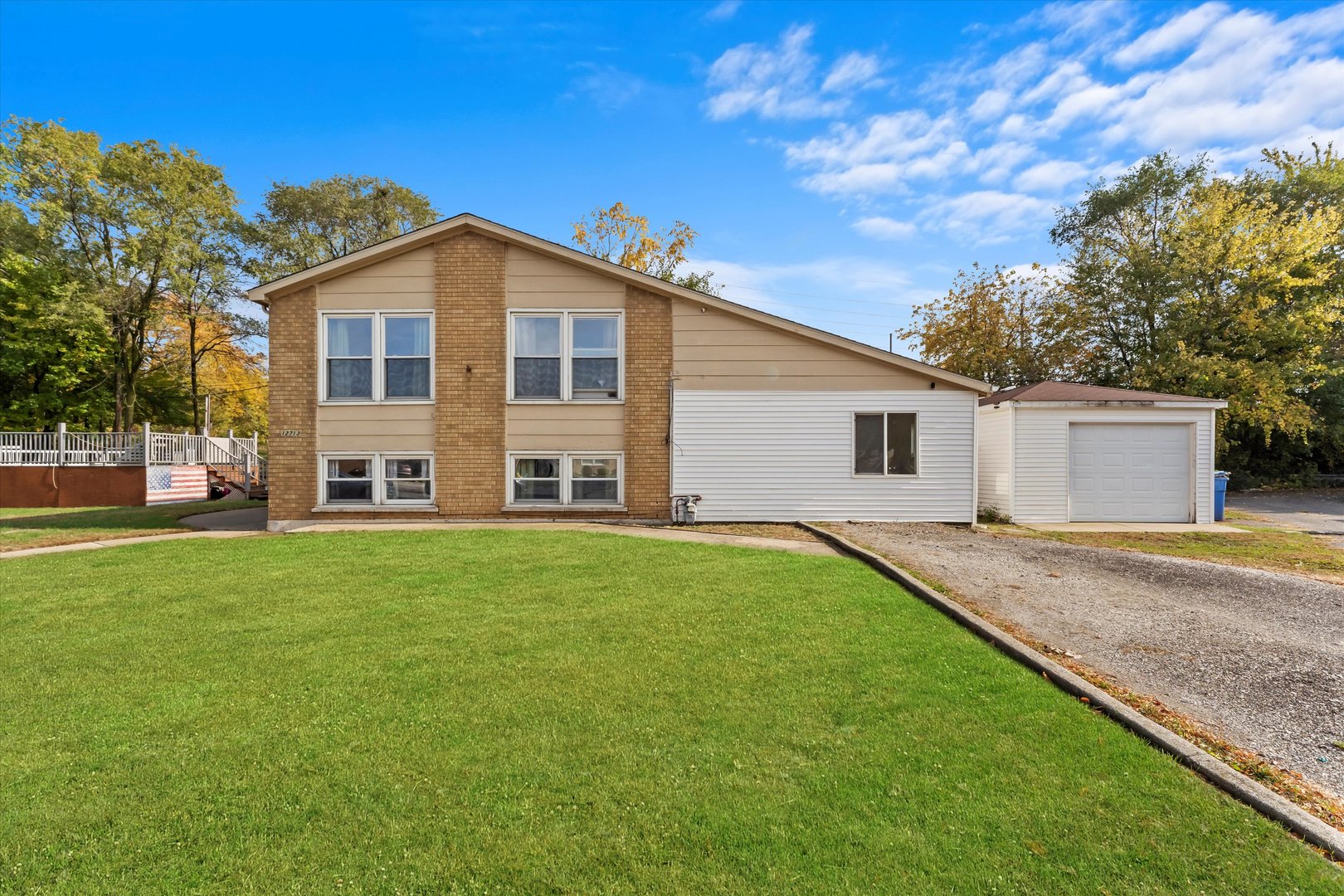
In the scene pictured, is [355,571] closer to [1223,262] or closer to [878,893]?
[878,893]

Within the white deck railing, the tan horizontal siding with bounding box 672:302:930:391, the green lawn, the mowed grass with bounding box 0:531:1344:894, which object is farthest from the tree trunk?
the mowed grass with bounding box 0:531:1344:894

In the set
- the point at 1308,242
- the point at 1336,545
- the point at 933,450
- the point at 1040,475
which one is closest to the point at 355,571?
the point at 933,450

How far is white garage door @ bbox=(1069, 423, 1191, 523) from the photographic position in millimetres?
13602

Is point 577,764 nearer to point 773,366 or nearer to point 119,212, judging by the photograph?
point 773,366

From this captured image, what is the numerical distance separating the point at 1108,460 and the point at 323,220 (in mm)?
36006

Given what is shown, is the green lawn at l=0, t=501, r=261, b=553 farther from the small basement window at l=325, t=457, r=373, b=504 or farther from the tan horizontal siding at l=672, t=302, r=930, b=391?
the tan horizontal siding at l=672, t=302, r=930, b=391

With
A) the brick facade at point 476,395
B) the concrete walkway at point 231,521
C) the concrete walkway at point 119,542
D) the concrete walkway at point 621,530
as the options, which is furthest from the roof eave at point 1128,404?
the concrete walkway at point 231,521

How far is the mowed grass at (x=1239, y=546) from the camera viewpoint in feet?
29.8

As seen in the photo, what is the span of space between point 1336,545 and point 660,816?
14.7 m

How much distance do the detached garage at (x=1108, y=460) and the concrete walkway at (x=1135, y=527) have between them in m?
0.26

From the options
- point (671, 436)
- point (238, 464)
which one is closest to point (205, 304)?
point (238, 464)

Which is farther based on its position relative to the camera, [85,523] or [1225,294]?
[1225,294]

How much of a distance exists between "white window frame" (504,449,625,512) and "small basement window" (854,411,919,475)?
5033 millimetres

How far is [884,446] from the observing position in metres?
13.0
